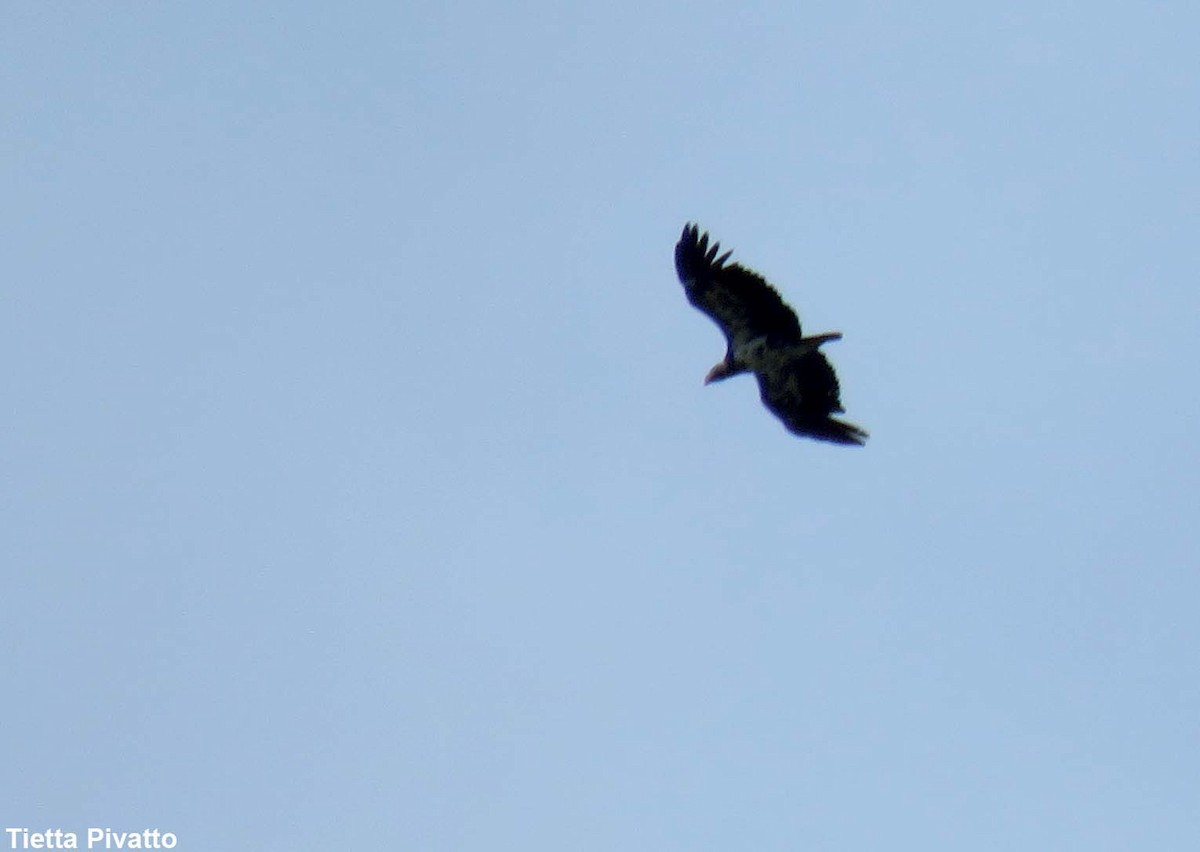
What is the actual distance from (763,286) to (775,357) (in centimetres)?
123

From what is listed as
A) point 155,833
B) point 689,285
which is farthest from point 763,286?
point 155,833

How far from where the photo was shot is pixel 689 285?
30.2 metres

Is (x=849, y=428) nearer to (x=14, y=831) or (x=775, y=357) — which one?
(x=775, y=357)

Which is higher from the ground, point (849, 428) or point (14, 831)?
point (849, 428)

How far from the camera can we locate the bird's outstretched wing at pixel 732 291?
1177 inches

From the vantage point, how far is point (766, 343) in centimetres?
3033

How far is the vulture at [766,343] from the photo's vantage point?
1179 inches

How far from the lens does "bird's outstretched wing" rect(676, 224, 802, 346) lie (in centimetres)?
2991

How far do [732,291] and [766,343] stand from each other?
969 millimetres

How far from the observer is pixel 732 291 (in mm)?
30062

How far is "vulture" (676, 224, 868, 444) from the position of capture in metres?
30.0

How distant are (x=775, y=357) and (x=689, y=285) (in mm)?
1714

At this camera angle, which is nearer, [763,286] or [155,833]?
[763,286]

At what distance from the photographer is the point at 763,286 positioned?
2986 centimetres
